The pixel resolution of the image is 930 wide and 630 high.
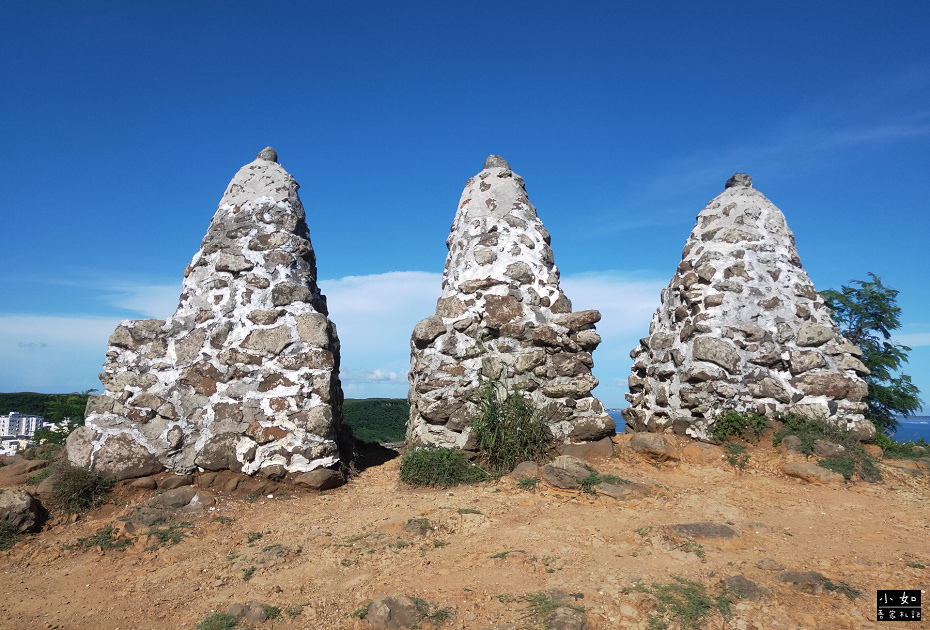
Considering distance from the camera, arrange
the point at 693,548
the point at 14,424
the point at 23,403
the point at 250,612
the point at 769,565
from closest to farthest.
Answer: the point at 250,612
the point at 769,565
the point at 693,548
the point at 14,424
the point at 23,403

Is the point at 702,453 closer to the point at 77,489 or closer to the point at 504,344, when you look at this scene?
the point at 504,344

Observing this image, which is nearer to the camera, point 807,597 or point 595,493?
point 807,597

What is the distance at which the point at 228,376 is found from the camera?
6613 mm

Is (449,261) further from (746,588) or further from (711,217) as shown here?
(746,588)

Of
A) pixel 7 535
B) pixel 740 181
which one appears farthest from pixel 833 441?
pixel 7 535

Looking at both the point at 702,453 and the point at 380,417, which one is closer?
the point at 702,453

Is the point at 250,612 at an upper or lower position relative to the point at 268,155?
lower

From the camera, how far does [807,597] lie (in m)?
3.53

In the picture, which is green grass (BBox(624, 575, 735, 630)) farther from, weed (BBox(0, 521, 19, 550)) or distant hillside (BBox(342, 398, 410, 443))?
distant hillside (BBox(342, 398, 410, 443))

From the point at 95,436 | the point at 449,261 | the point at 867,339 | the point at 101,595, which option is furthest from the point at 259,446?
the point at 867,339

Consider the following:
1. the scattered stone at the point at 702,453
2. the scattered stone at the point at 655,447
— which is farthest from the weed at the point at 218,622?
the scattered stone at the point at 702,453

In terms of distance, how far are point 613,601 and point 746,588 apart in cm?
85

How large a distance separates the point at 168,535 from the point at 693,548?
438cm

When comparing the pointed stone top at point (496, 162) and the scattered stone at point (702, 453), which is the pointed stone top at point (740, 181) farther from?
the scattered stone at point (702, 453)
